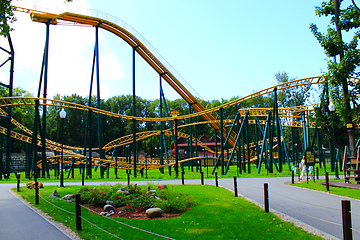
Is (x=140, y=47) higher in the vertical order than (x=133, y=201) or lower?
higher

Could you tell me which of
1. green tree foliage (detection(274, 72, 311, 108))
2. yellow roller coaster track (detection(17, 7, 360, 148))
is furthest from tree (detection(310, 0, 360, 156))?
green tree foliage (detection(274, 72, 311, 108))

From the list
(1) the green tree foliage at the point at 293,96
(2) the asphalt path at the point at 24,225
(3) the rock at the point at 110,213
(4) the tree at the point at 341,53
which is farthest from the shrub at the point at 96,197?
(1) the green tree foliage at the point at 293,96

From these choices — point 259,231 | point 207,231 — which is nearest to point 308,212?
point 259,231

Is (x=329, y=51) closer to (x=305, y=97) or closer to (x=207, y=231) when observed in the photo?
(x=207, y=231)

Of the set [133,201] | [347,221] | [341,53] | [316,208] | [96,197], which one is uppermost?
[341,53]

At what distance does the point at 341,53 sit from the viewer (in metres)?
19.7

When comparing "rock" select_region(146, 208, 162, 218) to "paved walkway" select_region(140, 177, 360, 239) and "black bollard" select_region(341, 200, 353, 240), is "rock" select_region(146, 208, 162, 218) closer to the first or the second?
"paved walkway" select_region(140, 177, 360, 239)

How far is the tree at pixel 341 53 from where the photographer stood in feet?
62.3

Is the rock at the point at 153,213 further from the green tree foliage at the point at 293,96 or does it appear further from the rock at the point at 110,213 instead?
the green tree foliage at the point at 293,96

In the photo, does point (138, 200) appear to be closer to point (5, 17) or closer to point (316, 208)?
point (316, 208)

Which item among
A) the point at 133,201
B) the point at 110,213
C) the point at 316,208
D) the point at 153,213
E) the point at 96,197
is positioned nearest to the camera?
the point at 153,213

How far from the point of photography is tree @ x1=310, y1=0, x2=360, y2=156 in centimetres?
1899

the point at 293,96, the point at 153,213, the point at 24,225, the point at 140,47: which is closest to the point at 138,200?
the point at 153,213

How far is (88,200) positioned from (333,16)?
64.9 ft
